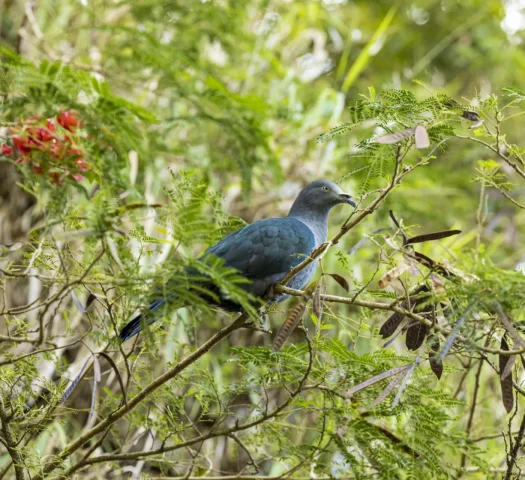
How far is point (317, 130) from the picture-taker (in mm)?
5773

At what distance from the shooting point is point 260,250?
2.85 meters

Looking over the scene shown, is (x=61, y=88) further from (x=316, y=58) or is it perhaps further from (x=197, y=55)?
(x=316, y=58)

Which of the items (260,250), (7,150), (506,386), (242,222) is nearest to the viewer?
(506,386)

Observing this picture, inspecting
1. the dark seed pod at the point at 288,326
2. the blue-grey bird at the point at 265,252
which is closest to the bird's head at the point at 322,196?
the blue-grey bird at the point at 265,252

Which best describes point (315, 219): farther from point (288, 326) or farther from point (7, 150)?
point (7, 150)

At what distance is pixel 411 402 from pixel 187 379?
808 millimetres

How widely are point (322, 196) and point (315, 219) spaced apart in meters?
0.12

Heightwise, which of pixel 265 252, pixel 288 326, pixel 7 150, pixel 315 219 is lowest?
pixel 315 219

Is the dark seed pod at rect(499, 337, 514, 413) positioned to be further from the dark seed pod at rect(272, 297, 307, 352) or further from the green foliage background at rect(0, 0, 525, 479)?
the dark seed pod at rect(272, 297, 307, 352)

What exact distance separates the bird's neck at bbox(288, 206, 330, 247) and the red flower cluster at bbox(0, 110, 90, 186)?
1468 millimetres

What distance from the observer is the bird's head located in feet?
11.0

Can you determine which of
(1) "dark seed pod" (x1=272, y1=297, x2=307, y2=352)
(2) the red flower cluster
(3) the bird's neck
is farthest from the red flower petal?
(3) the bird's neck

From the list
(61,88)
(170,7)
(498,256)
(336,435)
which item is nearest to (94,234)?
(61,88)

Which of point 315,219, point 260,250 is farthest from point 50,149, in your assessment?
point 315,219
